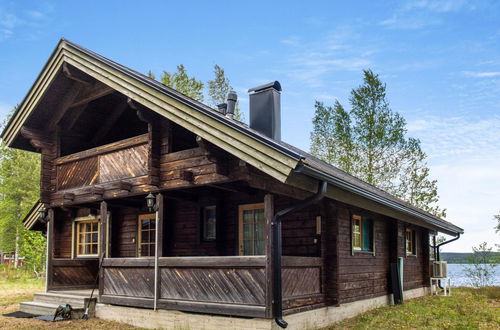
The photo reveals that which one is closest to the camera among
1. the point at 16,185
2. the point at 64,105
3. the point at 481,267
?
the point at 64,105

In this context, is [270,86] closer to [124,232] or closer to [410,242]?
[124,232]

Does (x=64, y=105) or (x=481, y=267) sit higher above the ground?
(x=64, y=105)

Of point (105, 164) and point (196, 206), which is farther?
point (196, 206)

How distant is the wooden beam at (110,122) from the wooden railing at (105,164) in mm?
1204

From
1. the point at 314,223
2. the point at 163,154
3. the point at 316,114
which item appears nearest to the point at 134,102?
the point at 163,154

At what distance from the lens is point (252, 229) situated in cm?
1107

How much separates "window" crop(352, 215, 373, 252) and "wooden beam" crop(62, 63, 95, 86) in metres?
6.99

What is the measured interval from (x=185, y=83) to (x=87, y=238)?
14.0 m

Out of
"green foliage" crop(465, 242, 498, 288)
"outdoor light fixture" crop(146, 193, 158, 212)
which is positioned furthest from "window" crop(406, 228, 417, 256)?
"outdoor light fixture" crop(146, 193, 158, 212)

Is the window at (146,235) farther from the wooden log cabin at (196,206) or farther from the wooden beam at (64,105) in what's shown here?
the wooden beam at (64,105)

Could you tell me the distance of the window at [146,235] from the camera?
1304 cm

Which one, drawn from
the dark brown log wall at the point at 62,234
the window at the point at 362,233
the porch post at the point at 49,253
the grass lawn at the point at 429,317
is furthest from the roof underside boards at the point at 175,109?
the window at the point at 362,233

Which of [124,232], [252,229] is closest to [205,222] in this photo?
[252,229]

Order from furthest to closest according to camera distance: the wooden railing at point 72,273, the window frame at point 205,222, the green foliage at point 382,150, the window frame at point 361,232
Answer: the green foliage at point 382,150
the wooden railing at point 72,273
the window frame at point 205,222
the window frame at point 361,232
